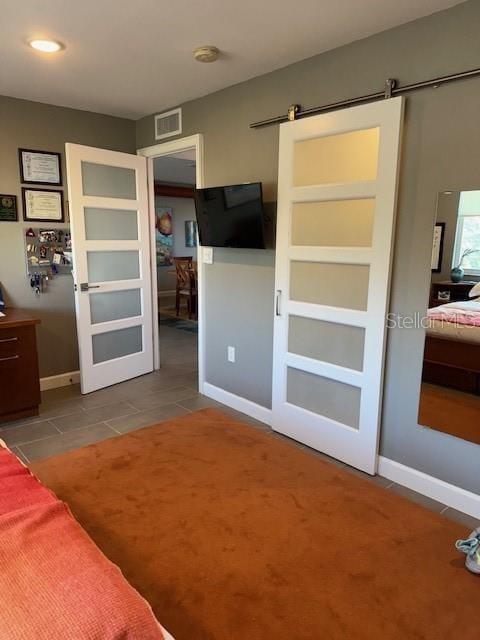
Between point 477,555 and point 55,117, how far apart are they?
425 centimetres

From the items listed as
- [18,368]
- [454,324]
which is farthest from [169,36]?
[18,368]

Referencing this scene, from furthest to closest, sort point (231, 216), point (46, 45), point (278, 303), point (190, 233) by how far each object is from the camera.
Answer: point (190, 233)
point (231, 216)
point (278, 303)
point (46, 45)

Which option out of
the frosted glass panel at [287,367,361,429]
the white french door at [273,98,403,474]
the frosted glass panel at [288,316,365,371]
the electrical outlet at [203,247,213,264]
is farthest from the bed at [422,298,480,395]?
the electrical outlet at [203,247,213,264]

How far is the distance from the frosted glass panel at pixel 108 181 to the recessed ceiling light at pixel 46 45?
3.77 ft

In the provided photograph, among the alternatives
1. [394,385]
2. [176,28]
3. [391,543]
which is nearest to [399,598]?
[391,543]

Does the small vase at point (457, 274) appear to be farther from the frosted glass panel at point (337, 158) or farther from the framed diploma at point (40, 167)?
the framed diploma at point (40, 167)

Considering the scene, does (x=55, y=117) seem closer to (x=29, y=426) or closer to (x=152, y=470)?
(x=29, y=426)

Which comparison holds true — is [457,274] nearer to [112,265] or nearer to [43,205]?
[112,265]

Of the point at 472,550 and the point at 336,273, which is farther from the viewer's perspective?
the point at 336,273

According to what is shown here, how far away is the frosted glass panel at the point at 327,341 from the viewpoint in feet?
8.73

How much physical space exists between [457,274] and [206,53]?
1922 millimetres

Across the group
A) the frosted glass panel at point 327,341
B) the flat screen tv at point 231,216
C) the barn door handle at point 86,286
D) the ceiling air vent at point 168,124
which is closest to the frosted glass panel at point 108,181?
the ceiling air vent at point 168,124

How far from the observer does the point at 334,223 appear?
270 centimetres

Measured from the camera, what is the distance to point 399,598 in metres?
1.74
